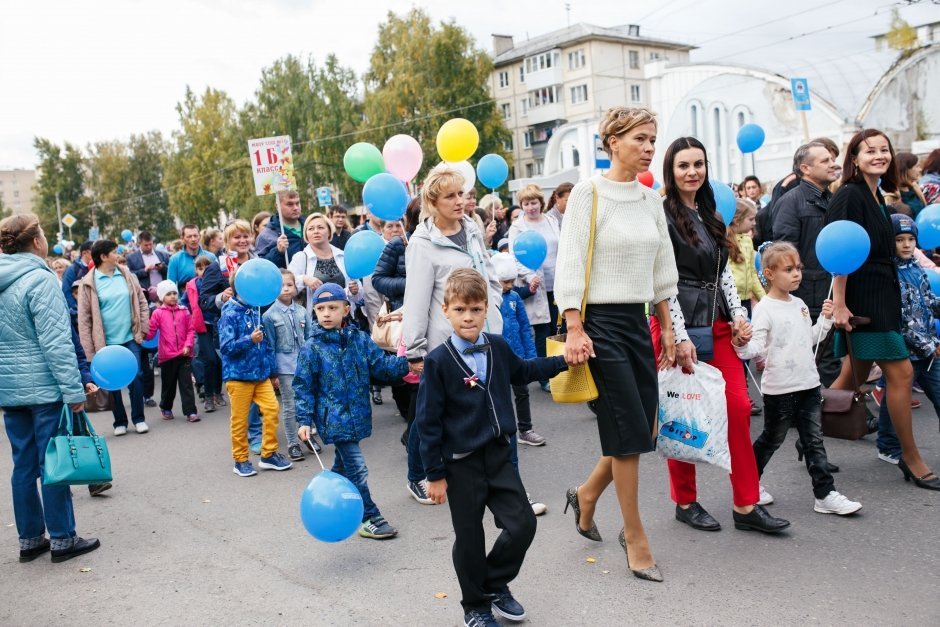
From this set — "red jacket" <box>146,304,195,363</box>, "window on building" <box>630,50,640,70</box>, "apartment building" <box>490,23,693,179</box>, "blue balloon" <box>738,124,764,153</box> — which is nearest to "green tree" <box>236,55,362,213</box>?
"apartment building" <box>490,23,693,179</box>

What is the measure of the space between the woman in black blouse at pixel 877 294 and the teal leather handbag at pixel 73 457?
4857 mm

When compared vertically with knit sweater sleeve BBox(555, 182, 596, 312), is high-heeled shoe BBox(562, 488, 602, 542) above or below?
below

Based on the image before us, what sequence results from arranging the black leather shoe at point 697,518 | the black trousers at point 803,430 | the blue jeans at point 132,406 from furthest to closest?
the blue jeans at point 132,406, the black trousers at point 803,430, the black leather shoe at point 697,518

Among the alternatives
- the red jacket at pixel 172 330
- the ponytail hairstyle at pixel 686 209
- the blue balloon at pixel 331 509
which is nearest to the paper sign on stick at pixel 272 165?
the red jacket at pixel 172 330

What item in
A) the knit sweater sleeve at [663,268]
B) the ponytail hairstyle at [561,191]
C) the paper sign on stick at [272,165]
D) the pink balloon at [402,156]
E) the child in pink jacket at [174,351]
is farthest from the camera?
the child in pink jacket at [174,351]

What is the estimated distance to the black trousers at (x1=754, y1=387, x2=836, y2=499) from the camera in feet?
16.1

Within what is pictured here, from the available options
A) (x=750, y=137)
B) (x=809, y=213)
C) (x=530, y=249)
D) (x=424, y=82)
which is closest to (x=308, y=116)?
(x=424, y=82)

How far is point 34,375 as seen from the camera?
16.7 feet

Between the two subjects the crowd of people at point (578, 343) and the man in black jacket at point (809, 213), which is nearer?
the crowd of people at point (578, 343)

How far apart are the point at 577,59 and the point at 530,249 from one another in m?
62.1

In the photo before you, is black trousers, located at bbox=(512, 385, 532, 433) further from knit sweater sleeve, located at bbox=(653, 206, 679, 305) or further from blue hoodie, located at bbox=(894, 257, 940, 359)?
blue hoodie, located at bbox=(894, 257, 940, 359)

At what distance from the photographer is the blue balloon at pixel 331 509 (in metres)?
4.35

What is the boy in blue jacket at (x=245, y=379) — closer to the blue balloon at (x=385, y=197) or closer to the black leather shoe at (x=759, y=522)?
the blue balloon at (x=385, y=197)

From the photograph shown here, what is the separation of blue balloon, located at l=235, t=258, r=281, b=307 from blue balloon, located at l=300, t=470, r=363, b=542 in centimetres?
250
